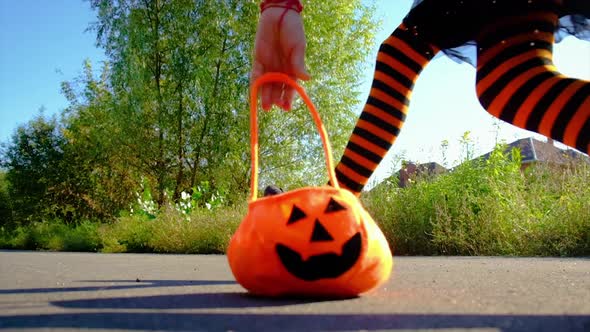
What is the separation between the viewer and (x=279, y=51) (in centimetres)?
148

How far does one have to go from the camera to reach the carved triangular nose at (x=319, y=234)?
108 centimetres

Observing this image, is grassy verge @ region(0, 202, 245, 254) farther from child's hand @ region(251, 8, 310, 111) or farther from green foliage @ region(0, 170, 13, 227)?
green foliage @ region(0, 170, 13, 227)

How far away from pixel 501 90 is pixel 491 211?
3115 millimetres

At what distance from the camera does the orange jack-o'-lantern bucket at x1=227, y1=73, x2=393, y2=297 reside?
1081 mm

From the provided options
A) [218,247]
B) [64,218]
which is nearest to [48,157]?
[64,218]

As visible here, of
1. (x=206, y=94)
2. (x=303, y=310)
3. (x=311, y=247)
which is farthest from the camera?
(x=206, y=94)

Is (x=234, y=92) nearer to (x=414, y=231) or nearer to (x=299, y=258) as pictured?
(x=414, y=231)

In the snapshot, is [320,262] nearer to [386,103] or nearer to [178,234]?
[386,103]

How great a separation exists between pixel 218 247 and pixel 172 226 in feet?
2.96

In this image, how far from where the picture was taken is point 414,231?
426cm

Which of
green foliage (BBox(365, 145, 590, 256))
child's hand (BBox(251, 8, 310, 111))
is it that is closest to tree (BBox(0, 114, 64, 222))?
green foliage (BBox(365, 145, 590, 256))

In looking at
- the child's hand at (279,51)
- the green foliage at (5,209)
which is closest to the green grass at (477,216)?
the child's hand at (279,51)

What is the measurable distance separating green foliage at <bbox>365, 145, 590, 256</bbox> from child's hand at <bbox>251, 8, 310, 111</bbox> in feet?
8.83

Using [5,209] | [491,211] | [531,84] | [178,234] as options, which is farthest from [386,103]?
[5,209]
